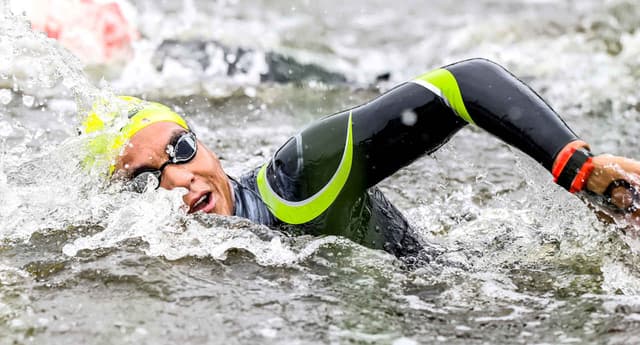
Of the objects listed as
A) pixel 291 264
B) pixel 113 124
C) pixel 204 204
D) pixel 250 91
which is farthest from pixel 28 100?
pixel 291 264

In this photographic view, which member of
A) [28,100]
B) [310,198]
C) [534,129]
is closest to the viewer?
[534,129]

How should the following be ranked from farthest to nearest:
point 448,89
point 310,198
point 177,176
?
1. point 177,176
2. point 310,198
3. point 448,89

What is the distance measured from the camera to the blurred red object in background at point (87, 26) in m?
9.40

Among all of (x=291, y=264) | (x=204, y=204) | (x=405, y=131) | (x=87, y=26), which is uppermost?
(x=405, y=131)

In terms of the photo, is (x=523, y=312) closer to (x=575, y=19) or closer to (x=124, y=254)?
(x=124, y=254)

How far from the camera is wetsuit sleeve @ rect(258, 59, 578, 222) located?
331 cm

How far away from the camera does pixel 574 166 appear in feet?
10.3

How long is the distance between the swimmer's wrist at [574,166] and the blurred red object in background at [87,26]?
6.98 metres

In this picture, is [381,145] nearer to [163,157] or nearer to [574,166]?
[574,166]

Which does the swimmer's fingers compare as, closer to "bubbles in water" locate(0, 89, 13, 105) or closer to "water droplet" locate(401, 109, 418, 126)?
"water droplet" locate(401, 109, 418, 126)

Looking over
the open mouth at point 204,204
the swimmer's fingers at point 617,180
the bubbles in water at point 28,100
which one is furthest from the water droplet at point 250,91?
the swimmer's fingers at point 617,180

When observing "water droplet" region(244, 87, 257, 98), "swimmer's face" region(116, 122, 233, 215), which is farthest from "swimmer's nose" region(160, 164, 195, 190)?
"water droplet" region(244, 87, 257, 98)

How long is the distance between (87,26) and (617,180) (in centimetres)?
781

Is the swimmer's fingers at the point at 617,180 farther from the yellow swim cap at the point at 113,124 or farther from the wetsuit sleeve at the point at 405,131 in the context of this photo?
the yellow swim cap at the point at 113,124
